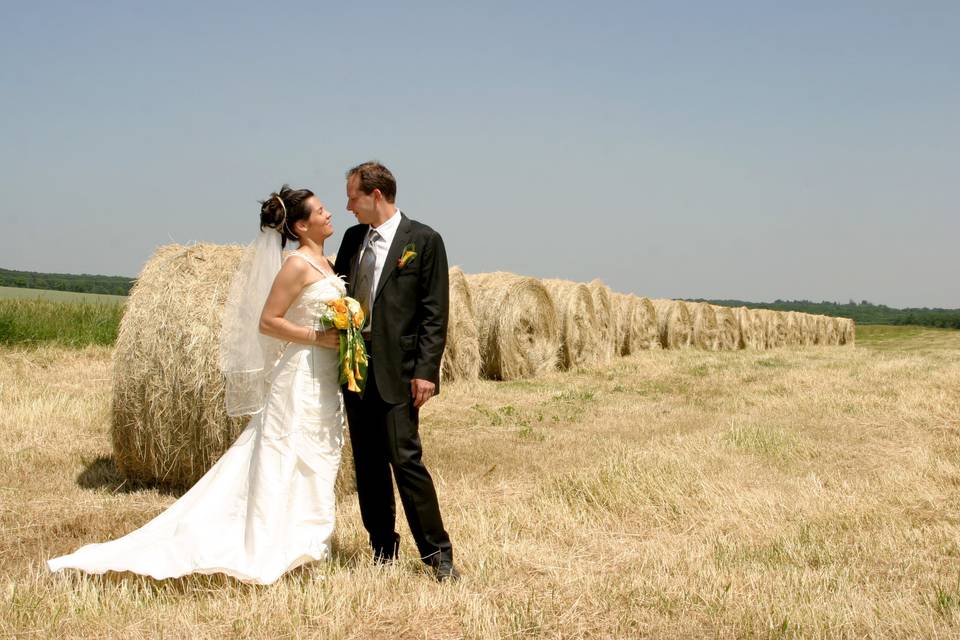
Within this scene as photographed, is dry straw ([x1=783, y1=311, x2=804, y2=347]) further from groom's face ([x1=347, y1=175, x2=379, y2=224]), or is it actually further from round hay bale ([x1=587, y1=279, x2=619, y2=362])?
groom's face ([x1=347, y1=175, x2=379, y2=224])

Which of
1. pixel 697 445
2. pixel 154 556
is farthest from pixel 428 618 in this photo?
pixel 697 445

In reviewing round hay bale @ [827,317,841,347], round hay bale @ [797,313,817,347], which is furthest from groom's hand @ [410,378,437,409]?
round hay bale @ [827,317,841,347]

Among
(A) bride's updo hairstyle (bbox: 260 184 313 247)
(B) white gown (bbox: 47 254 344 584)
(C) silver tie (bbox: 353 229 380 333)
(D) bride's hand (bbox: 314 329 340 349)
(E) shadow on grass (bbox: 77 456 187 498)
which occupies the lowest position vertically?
(E) shadow on grass (bbox: 77 456 187 498)

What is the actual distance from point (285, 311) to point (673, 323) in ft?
64.9

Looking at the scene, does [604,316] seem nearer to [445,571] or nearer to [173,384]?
[173,384]

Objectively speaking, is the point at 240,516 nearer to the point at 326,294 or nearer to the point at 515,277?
the point at 326,294

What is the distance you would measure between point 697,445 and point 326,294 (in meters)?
4.02

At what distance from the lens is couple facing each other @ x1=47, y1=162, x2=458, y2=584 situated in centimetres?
383

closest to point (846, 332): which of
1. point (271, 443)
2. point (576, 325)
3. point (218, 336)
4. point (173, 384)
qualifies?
point (576, 325)

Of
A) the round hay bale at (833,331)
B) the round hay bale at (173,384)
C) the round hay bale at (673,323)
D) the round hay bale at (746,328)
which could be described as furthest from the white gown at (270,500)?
the round hay bale at (833,331)

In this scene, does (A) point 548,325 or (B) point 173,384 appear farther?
(A) point 548,325

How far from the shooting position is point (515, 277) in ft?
47.8

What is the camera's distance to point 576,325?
54.5ft

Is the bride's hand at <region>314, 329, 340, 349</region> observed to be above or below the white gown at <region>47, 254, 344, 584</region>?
above
